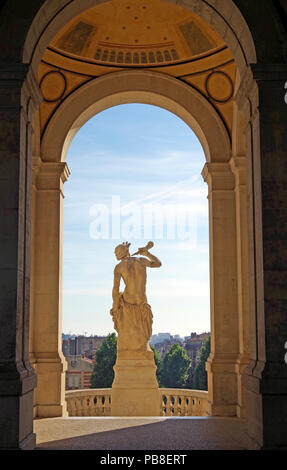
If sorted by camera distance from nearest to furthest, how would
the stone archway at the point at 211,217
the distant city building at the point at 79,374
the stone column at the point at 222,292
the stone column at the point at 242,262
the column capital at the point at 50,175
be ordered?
1. the stone column at the point at 242,262
2. the stone column at the point at 222,292
3. the stone archway at the point at 211,217
4. the column capital at the point at 50,175
5. the distant city building at the point at 79,374

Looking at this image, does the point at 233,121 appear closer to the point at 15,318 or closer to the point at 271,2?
the point at 271,2

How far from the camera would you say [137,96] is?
22.3m

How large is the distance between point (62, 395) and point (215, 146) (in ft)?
34.2

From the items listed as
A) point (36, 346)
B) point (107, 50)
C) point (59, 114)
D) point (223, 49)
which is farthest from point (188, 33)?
point (36, 346)

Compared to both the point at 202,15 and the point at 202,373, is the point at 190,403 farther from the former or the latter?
the point at 202,373

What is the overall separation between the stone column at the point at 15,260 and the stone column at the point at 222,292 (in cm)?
922

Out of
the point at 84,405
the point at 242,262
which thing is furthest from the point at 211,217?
the point at 84,405

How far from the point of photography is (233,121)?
827 inches

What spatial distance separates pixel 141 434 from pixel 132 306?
25.0ft

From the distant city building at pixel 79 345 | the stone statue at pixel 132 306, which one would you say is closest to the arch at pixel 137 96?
the stone statue at pixel 132 306

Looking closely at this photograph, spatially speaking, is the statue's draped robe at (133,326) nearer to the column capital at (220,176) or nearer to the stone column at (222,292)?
the stone column at (222,292)

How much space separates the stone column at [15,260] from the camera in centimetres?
1075

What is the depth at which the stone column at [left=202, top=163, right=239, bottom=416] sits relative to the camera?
19.5 m

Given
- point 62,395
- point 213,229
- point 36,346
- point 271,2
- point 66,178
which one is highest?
point 271,2
